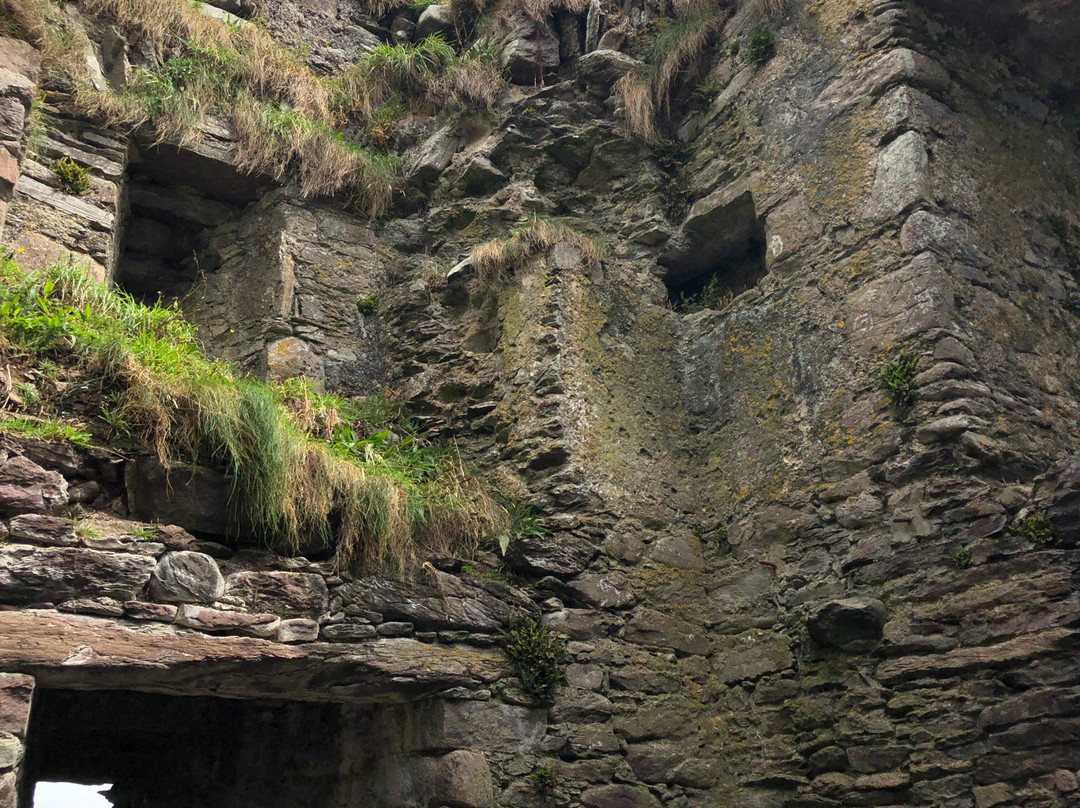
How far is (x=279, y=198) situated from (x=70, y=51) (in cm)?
163

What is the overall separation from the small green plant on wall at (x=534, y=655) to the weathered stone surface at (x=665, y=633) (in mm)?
513

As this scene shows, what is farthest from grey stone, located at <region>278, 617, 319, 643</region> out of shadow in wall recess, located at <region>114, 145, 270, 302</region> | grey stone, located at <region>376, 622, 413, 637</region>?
shadow in wall recess, located at <region>114, 145, 270, 302</region>

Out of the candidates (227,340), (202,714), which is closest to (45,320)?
(227,340)

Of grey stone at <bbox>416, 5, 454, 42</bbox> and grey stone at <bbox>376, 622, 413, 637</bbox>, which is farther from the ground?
grey stone at <bbox>416, 5, 454, 42</bbox>

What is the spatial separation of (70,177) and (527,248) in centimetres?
289

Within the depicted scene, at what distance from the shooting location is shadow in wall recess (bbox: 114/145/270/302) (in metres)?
6.76

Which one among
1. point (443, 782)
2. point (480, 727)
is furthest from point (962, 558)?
point (443, 782)

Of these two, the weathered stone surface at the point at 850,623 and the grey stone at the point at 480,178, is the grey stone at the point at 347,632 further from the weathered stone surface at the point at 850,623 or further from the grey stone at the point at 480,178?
the grey stone at the point at 480,178

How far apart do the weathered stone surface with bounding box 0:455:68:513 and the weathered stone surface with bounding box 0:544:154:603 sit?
7.4 inches

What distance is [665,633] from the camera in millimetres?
5379

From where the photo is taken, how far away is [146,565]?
153 inches

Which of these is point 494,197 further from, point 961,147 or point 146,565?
point 146,565

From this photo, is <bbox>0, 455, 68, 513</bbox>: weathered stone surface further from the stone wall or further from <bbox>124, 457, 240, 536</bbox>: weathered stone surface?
<bbox>124, 457, 240, 536</bbox>: weathered stone surface

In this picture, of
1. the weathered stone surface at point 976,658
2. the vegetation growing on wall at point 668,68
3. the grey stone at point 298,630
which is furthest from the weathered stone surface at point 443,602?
the vegetation growing on wall at point 668,68
